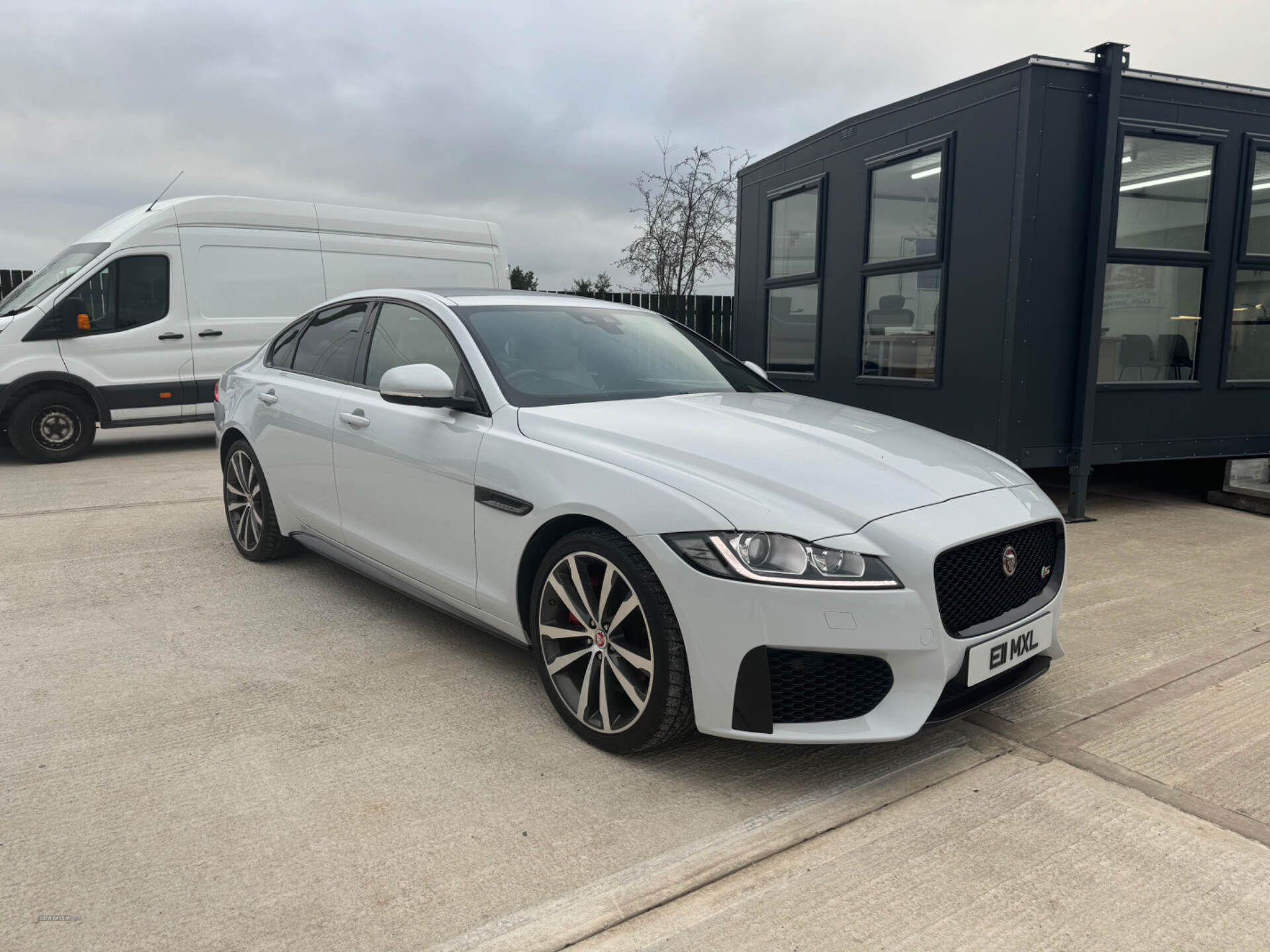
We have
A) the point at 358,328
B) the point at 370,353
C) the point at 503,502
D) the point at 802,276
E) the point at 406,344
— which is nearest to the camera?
the point at 503,502

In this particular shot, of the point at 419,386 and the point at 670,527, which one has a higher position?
the point at 419,386

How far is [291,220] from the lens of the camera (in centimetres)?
999

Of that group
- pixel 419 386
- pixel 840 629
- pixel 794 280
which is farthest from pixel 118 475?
pixel 840 629

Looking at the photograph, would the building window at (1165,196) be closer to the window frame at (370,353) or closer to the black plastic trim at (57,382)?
the window frame at (370,353)

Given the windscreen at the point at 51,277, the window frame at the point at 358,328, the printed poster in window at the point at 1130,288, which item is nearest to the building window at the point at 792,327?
the printed poster in window at the point at 1130,288

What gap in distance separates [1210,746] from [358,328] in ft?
12.3

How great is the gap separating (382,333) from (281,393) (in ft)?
2.76

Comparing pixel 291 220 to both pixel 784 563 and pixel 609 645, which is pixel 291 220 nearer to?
pixel 609 645

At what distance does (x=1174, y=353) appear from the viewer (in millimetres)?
6766

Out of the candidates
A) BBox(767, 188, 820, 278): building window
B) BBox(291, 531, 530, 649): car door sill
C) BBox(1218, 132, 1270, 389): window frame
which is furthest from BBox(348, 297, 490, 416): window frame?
BBox(1218, 132, 1270, 389): window frame

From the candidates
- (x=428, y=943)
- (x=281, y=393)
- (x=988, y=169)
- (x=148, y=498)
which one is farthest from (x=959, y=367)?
(x=148, y=498)

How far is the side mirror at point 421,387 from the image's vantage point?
3.27m

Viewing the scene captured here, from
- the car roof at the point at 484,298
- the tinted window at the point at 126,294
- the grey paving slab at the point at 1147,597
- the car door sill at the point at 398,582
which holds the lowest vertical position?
the grey paving slab at the point at 1147,597

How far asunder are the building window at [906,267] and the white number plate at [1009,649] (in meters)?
4.23
